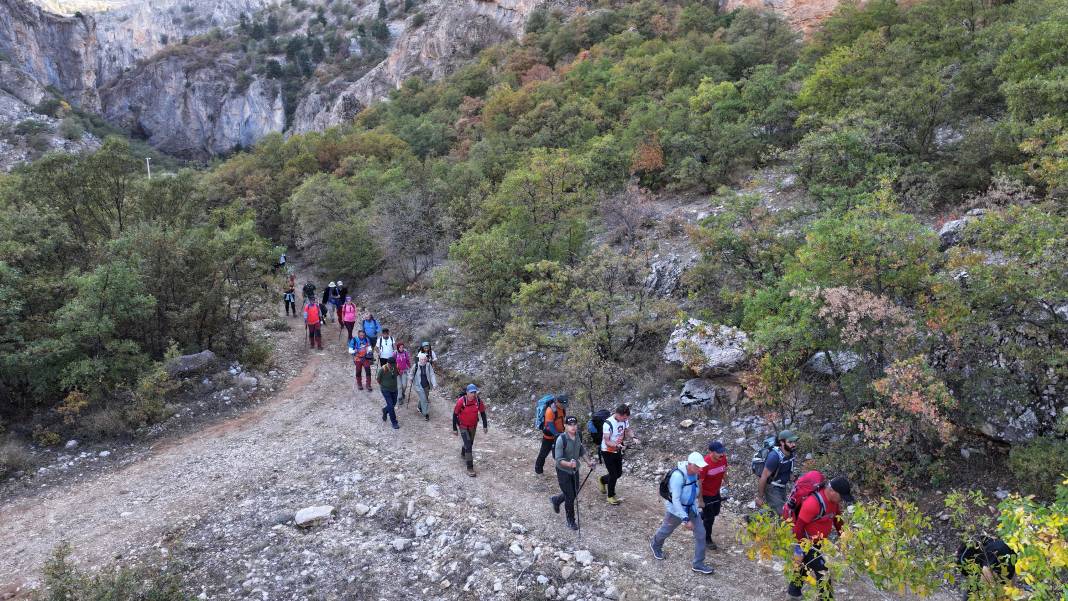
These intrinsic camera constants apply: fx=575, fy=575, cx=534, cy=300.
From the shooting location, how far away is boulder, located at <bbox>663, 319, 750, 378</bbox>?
9172mm

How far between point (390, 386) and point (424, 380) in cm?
64

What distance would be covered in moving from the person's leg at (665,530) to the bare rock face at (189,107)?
84420 millimetres

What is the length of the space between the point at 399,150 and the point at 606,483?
27869mm

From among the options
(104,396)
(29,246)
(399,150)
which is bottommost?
(104,396)

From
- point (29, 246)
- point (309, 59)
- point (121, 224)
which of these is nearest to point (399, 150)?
point (121, 224)

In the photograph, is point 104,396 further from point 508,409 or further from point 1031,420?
point 1031,420

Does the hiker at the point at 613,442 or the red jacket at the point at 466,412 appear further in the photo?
the red jacket at the point at 466,412

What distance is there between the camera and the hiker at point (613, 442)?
7.19 m

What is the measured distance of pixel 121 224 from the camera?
16719mm

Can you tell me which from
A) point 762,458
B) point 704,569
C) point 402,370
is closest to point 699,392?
point 762,458

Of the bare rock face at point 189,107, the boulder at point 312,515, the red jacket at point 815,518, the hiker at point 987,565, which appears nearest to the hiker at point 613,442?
the red jacket at point 815,518

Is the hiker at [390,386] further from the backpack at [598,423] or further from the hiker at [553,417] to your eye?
the backpack at [598,423]

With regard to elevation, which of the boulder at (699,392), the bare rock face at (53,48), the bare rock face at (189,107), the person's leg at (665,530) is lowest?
the person's leg at (665,530)

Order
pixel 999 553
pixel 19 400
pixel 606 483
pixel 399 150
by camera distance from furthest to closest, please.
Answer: pixel 399 150
pixel 19 400
pixel 606 483
pixel 999 553
